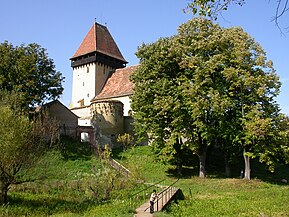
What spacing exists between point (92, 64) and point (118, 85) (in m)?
5.83

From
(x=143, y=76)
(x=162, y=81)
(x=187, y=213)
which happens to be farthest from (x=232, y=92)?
(x=187, y=213)

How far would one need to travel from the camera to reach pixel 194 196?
20.3m

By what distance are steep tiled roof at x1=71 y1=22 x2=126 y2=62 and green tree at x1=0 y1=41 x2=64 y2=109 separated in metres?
13.5

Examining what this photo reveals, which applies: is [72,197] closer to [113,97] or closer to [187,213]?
[187,213]

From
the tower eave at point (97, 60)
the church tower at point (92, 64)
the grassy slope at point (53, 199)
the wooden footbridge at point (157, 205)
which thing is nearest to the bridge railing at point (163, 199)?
the wooden footbridge at point (157, 205)

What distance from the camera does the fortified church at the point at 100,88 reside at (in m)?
40.1

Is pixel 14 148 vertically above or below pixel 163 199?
above

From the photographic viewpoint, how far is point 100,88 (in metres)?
48.7

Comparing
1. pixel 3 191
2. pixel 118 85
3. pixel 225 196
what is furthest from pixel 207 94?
pixel 118 85

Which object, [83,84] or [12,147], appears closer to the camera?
[12,147]

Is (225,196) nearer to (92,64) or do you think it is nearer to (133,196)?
(133,196)

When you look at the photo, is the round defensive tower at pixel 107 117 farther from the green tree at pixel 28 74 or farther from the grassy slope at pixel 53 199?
the grassy slope at pixel 53 199

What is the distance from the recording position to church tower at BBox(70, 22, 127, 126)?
48781 millimetres

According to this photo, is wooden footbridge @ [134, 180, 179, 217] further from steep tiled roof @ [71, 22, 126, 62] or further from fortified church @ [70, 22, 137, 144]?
steep tiled roof @ [71, 22, 126, 62]
